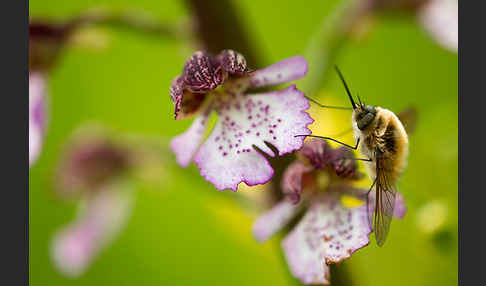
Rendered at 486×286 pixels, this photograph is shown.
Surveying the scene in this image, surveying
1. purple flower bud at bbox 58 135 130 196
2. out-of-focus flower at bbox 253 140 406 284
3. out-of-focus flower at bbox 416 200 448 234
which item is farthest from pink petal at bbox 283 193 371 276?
purple flower bud at bbox 58 135 130 196

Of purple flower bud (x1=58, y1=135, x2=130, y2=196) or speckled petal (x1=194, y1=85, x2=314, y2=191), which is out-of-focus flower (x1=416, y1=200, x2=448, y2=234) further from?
purple flower bud (x1=58, y1=135, x2=130, y2=196)

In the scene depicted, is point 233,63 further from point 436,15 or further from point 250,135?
point 436,15

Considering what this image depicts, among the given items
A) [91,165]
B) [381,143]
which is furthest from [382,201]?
[91,165]

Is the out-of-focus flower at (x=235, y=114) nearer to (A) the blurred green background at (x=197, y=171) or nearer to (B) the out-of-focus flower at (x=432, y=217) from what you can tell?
(A) the blurred green background at (x=197, y=171)

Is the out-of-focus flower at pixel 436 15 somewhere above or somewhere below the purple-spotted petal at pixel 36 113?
above

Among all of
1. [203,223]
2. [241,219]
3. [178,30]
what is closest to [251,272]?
[241,219]

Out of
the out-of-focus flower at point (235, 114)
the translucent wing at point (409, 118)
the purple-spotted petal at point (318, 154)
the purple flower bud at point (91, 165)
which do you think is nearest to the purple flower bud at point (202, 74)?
the out-of-focus flower at point (235, 114)

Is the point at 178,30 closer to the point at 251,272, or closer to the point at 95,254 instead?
the point at 95,254
